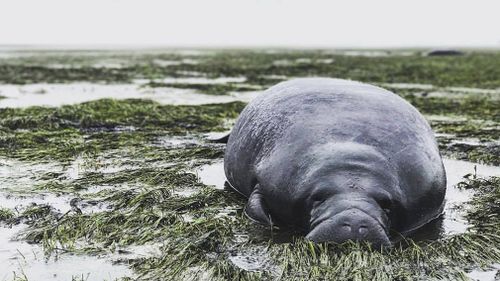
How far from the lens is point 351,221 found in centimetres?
394

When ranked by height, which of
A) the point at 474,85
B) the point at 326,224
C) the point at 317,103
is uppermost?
the point at 317,103

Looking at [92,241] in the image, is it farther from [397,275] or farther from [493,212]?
[493,212]

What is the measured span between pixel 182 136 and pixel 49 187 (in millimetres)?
3464

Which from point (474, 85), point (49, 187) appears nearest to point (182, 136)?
point (49, 187)

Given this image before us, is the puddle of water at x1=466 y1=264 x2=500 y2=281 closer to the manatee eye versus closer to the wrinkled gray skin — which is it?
the wrinkled gray skin

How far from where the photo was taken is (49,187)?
6.01 m

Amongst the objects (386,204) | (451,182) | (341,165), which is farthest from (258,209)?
(451,182)

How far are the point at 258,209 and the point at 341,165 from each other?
0.79 metres

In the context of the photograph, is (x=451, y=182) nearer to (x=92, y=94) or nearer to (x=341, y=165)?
(x=341, y=165)

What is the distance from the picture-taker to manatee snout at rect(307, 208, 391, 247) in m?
3.94

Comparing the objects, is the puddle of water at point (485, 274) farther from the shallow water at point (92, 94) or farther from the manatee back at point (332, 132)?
the shallow water at point (92, 94)

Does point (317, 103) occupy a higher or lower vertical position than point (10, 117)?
higher

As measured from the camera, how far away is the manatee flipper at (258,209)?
187 inches

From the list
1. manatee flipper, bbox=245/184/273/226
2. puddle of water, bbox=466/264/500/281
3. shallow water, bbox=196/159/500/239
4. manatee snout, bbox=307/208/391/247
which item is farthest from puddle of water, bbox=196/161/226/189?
puddle of water, bbox=466/264/500/281
